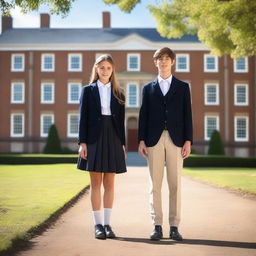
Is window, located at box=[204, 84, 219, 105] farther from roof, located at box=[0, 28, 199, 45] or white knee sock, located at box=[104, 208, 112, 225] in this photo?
white knee sock, located at box=[104, 208, 112, 225]

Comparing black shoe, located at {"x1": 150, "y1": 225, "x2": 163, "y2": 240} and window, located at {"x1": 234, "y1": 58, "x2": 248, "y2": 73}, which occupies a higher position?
window, located at {"x1": 234, "y1": 58, "x2": 248, "y2": 73}

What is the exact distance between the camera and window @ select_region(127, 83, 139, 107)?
120 ft

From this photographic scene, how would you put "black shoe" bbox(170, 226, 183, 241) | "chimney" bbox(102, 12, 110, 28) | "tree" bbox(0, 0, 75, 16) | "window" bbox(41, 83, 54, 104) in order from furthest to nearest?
"chimney" bbox(102, 12, 110, 28) → "window" bbox(41, 83, 54, 104) → "tree" bbox(0, 0, 75, 16) → "black shoe" bbox(170, 226, 183, 241)

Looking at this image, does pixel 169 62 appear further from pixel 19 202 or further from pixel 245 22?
pixel 245 22

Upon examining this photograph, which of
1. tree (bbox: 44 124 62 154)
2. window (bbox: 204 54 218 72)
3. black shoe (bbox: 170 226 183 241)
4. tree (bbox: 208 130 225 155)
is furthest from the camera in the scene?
window (bbox: 204 54 218 72)

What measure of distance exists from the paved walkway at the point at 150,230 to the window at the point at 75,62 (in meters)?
29.3

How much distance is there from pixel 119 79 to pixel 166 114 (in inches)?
1228

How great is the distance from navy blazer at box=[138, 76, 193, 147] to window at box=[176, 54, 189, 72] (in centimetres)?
3207

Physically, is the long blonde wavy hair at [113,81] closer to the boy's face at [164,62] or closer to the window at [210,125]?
the boy's face at [164,62]

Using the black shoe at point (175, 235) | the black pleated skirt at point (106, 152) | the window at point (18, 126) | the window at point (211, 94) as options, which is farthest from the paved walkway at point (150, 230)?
the window at point (18, 126)

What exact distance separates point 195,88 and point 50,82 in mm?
12392

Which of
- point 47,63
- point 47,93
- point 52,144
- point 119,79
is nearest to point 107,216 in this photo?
point 52,144

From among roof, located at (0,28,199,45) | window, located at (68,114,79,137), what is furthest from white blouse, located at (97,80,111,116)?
roof, located at (0,28,199,45)

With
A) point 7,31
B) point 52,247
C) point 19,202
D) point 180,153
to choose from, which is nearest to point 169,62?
point 180,153
